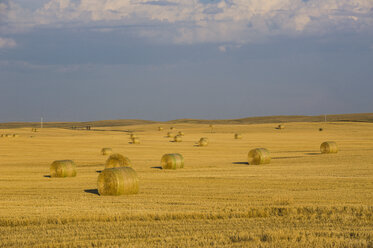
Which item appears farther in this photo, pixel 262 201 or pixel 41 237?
pixel 262 201

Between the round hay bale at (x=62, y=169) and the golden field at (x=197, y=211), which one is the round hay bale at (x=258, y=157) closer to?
the golden field at (x=197, y=211)

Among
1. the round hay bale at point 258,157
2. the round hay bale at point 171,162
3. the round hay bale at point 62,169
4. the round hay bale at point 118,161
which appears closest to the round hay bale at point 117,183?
the round hay bale at point 118,161

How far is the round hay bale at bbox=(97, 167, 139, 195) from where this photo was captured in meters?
17.4

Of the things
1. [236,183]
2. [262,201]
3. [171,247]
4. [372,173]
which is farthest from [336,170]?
[171,247]

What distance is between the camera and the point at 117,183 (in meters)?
17.4

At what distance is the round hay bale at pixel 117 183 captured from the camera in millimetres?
17406

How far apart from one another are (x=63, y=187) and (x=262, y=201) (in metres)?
7.95

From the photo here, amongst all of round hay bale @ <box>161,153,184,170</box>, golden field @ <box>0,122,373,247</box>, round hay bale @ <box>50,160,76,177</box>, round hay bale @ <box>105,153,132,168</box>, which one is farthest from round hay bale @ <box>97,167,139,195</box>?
round hay bale @ <box>161,153,184,170</box>

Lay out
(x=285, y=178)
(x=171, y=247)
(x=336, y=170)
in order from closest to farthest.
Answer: (x=171, y=247) → (x=285, y=178) → (x=336, y=170)

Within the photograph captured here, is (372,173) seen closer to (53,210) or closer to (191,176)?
(191,176)

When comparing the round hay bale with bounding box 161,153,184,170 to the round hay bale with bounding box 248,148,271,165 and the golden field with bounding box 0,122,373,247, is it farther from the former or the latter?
the round hay bale with bounding box 248,148,271,165

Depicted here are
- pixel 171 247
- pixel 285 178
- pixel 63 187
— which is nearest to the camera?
pixel 171 247

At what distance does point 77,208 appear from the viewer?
1447cm

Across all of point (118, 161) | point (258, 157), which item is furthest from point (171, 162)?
point (258, 157)
